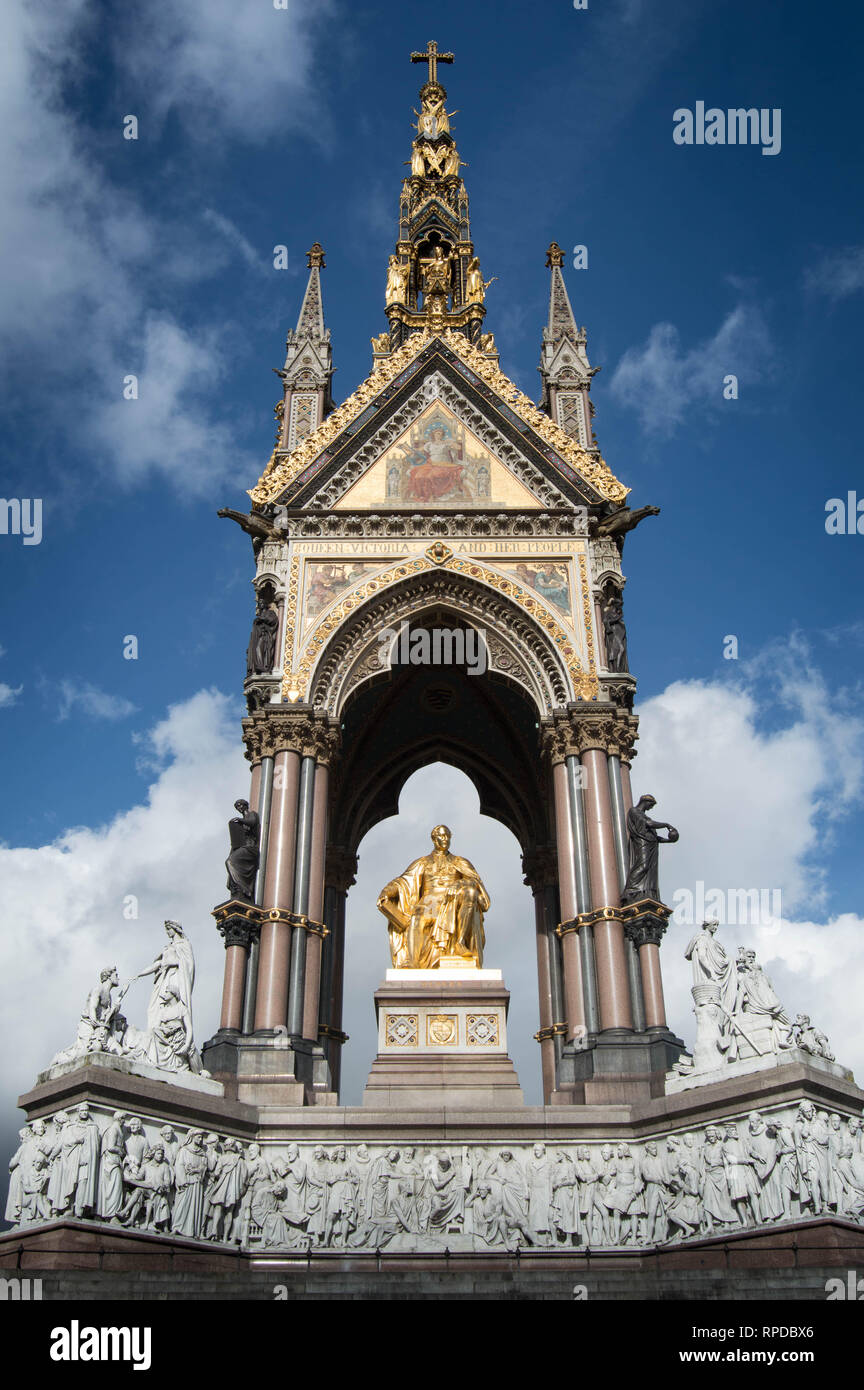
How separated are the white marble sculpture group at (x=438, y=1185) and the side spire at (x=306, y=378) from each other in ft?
48.6

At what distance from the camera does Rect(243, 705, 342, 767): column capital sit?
70.3 ft

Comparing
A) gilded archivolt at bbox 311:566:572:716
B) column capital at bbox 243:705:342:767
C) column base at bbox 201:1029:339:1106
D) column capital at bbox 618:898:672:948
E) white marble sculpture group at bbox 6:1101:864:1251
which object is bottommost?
white marble sculpture group at bbox 6:1101:864:1251

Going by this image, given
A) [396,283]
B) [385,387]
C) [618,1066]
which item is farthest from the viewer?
[396,283]

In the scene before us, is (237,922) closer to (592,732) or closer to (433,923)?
(433,923)

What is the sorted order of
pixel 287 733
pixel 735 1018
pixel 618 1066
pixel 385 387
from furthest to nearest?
pixel 385 387, pixel 287 733, pixel 618 1066, pixel 735 1018

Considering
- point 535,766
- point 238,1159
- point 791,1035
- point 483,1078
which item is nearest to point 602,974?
point 483,1078

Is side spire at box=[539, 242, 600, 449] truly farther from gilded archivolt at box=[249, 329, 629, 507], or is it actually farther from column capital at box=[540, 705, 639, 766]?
column capital at box=[540, 705, 639, 766]

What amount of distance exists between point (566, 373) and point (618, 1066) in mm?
15905

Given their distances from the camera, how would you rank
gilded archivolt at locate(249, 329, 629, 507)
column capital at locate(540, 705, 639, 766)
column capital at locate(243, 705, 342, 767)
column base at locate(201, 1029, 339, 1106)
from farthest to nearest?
gilded archivolt at locate(249, 329, 629, 507), column capital at locate(540, 705, 639, 766), column capital at locate(243, 705, 342, 767), column base at locate(201, 1029, 339, 1106)

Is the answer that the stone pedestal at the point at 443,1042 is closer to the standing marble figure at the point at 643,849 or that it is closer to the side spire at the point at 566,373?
the standing marble figure at the point at 643,849

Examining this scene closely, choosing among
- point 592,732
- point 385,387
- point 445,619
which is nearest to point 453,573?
point 445,619

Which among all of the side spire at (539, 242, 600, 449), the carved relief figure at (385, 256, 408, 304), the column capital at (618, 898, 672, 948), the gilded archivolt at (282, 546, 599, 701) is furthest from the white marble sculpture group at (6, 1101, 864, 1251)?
the carved relief figure at (385, 256, 408, 304)

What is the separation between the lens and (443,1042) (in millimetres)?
19875

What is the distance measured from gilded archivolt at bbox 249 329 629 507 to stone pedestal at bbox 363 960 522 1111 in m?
10.1
